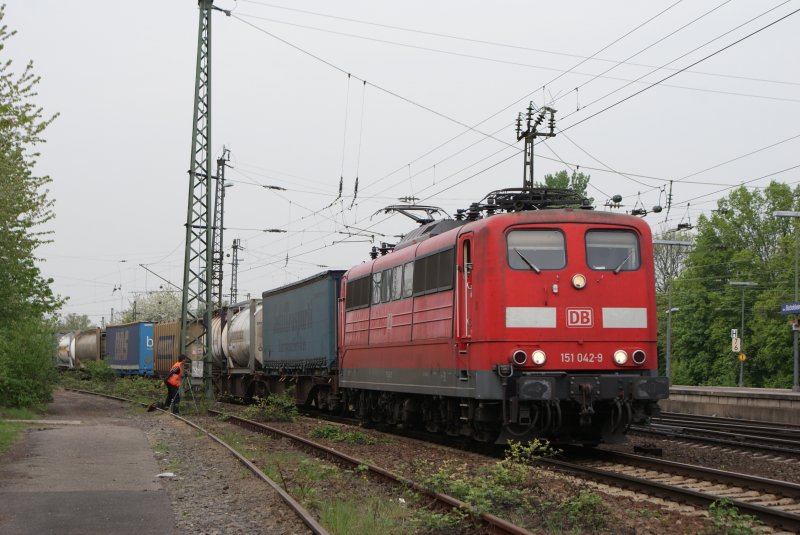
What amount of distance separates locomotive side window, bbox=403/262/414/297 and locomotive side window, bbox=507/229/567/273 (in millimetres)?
3285

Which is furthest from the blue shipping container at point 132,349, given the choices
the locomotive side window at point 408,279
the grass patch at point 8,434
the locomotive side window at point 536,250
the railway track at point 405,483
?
the locomotive side window at point 536,250

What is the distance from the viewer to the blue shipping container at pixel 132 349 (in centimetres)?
4641

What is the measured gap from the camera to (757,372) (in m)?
61.2

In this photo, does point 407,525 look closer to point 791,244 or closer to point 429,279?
point 429,279

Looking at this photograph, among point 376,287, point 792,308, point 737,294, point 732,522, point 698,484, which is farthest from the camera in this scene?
point 737,294

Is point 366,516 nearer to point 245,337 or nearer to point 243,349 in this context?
point 245,337

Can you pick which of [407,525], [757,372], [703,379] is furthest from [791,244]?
[407,525]

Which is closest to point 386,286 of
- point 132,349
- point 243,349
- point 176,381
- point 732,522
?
point 732,522

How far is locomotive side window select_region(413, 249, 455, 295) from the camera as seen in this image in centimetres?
1429

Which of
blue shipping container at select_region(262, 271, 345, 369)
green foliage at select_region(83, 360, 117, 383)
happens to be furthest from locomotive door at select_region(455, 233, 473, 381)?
green foliage at select_region(83, 360, 117, 383)

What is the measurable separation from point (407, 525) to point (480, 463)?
471 cm

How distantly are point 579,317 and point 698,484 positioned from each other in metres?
2.99

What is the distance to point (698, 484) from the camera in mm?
10789

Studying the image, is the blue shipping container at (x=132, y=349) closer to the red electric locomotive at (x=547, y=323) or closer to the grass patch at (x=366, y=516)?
the red electric locomotive at (x=547, y=323)
